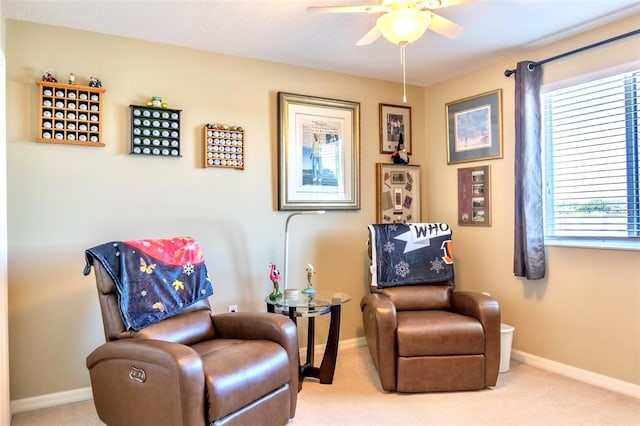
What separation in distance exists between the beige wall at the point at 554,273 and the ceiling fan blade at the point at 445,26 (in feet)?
4.24

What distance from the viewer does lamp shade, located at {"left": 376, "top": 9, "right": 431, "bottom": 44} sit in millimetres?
1983

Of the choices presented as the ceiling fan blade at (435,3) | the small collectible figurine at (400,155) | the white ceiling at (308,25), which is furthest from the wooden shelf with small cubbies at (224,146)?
the ceiling fan blade at (435,3)

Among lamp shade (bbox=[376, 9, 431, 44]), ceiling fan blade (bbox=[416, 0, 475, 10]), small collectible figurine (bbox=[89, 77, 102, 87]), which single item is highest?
ceiling fan blade (bbox=[416, 0, 475, 10])

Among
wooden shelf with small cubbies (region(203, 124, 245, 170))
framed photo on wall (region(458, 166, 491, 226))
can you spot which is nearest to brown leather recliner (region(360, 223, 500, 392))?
framed photo on wall (region(458, 166, 491, 226))

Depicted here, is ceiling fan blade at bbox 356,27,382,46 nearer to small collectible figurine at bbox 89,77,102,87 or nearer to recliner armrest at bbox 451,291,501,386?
small collectible figurine at bbox 89,77,102,87

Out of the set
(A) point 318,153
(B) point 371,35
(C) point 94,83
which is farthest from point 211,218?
(B) point 371,35

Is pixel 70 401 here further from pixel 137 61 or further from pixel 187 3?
pixel 187 3

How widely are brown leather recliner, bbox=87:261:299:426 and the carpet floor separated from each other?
0.36 meters

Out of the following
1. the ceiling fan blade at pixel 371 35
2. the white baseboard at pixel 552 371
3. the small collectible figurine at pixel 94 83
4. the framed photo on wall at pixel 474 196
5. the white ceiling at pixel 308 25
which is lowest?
the white baseboard at pixel 552 371

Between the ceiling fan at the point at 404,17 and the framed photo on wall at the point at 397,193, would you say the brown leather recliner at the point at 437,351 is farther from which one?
the ceiling fan at the point at 404,17

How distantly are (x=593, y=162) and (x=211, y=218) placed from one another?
271 centimetres

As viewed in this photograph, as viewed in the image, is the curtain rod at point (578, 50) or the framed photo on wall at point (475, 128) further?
the framed photo on wall at point (475, 128)

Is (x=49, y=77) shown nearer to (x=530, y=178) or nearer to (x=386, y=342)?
(x=386, y=342)

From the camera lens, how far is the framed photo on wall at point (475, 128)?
11.4ft
